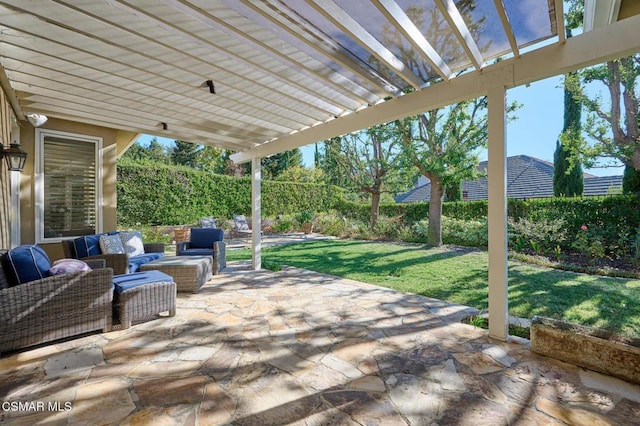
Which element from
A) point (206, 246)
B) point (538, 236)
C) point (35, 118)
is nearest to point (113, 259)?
point (206, 246)

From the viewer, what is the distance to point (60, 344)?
9.70ft

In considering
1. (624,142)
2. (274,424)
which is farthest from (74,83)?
(624,142)

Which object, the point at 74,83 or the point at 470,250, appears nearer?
the point at 74,83

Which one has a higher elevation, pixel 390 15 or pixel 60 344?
pixel 390 15

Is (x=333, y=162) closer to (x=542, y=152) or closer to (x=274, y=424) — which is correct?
(x=542, y=152)

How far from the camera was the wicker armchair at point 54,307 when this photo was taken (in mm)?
2654

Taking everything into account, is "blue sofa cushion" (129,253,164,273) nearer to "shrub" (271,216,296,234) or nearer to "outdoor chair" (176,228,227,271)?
"outdoor chair" (176,228,227,271)

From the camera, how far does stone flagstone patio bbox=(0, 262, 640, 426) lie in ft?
6.42

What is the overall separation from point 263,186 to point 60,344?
11.8 meters

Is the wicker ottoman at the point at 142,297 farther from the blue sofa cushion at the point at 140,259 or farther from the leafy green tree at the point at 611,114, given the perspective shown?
the leafy green tree at the point at 611,114

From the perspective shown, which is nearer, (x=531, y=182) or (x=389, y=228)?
(x=389, y=228)

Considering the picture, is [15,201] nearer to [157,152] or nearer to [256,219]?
[256,219]

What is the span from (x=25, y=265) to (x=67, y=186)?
3767 millimetres

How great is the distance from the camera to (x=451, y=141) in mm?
8586
